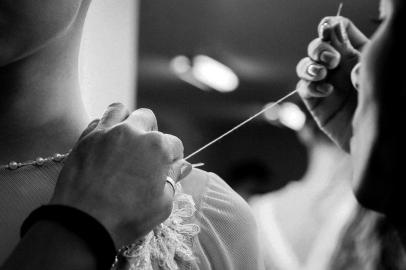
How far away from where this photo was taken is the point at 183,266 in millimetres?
778

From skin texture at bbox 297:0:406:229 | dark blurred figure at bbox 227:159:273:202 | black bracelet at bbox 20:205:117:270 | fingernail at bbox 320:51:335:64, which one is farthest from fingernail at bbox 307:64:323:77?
dark blurred figure at bbox 227:159:273:202

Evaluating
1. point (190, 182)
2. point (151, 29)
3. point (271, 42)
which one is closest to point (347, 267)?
point (190, 182)

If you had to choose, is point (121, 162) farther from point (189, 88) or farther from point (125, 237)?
point (189, 88)

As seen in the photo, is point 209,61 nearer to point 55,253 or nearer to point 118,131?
point 118,131

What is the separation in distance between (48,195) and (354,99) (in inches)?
17.1

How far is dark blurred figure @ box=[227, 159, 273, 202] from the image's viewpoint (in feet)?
8.07

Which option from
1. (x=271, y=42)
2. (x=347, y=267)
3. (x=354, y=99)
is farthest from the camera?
(x=271, y=42)

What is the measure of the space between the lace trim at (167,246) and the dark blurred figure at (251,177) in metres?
1.48

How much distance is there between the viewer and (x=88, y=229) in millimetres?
611

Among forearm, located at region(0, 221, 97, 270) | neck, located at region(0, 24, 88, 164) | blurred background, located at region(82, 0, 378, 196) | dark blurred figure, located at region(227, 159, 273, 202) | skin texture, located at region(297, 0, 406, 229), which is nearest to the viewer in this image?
skin texture, located at region(297, 0, 406, 229)

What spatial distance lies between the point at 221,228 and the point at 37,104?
0.32 metres

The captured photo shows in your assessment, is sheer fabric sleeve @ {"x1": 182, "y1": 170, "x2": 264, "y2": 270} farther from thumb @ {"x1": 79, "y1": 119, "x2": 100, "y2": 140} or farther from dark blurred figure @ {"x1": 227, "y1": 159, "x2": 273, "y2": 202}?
dark blurred figure @ {"x1": 227, "y1": 159, "x2": 273, "y2": 202}

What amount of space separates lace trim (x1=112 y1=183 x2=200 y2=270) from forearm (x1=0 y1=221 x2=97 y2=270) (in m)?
0.12

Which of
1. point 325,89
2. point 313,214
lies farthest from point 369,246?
point 313,214
